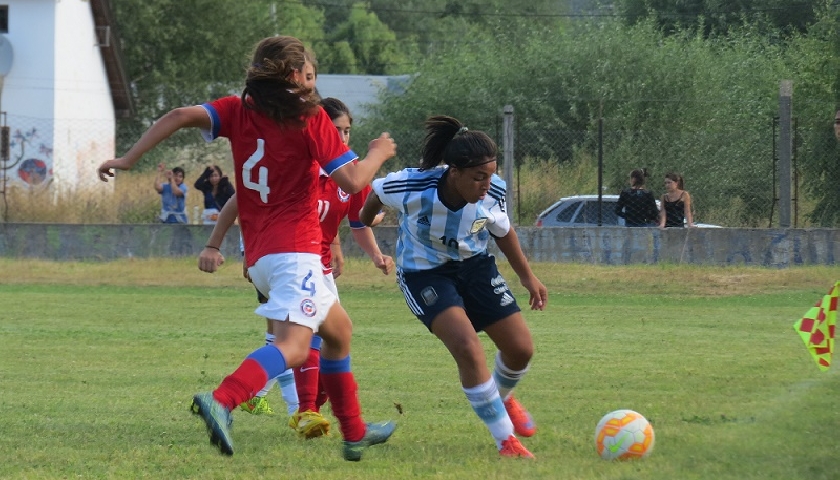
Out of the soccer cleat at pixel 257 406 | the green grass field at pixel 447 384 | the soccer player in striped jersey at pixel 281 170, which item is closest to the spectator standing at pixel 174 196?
the green grass field at pixel 447 384

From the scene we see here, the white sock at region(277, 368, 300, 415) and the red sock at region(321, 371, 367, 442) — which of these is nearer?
the red sock at region(321, 371, 367, 442)

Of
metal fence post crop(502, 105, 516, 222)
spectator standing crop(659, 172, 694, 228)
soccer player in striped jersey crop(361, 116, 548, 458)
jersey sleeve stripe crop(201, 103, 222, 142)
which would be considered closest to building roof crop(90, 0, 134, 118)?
metal fence post crop(502, 105, 516, 222)

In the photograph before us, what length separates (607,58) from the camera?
84.8 feet

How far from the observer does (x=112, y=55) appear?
35281mm

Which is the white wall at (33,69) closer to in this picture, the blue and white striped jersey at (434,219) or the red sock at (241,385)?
the blue and white striped jersey at (434,219)

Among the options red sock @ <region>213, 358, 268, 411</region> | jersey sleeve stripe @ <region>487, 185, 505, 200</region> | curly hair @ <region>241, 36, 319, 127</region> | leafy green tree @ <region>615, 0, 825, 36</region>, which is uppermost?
leafy green tree @ <region>615, 0, 825, 36</region>

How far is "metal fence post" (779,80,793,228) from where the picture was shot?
15867 millimetres

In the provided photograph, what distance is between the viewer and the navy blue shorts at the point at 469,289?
5.60m

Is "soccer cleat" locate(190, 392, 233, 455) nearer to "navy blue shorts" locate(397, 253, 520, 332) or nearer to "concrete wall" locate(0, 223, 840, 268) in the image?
"navy blue shorts" locate(397, 253, 520, 332)

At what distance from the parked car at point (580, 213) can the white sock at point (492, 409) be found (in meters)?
11.2

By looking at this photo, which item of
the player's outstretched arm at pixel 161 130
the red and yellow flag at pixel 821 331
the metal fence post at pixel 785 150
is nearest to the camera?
the player's outstretched arm at pixel 161 130

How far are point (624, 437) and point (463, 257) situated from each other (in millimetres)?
1117

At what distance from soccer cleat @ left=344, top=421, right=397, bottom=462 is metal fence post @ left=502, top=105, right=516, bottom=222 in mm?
10697

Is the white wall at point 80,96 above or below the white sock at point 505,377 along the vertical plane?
above
